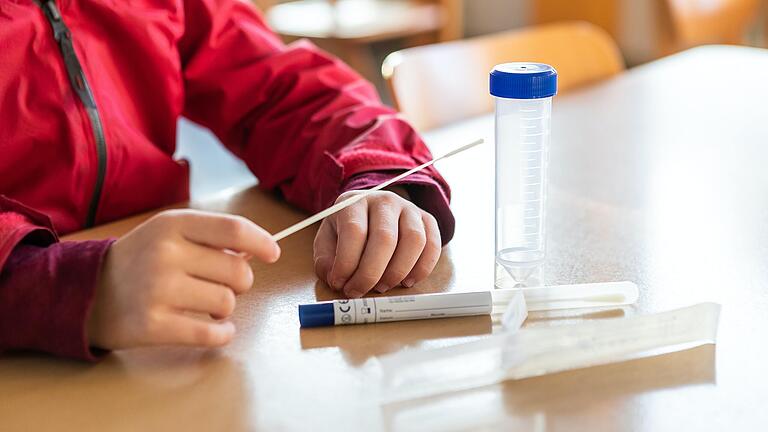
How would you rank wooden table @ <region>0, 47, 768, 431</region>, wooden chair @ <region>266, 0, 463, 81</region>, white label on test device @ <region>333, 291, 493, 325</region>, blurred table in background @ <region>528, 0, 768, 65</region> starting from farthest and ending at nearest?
wooden chair @ <region>266, 0, 463, 81</region> → blurred table in background @ <region>528, 0, 768, 65</region> → white label on test device @ <region>333, 291, 493, 325</region> → wooden table @ <region>0, 47, 768, 431</region>

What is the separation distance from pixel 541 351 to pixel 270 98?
0.56 meters

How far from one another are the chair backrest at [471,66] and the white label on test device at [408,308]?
62 cm

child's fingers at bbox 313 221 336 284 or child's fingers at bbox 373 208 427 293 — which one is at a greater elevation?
child's fingers at bbox 373 208 427 293

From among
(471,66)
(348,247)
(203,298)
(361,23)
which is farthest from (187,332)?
(361,23)

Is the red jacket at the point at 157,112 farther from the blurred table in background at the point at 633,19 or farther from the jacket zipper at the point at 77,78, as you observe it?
the blurred table in background at the point at 633,19

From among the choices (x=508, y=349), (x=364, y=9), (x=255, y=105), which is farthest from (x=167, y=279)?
(x=364, y=9)

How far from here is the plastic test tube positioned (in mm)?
675

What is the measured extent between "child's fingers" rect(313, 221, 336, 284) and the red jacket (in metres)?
0.08

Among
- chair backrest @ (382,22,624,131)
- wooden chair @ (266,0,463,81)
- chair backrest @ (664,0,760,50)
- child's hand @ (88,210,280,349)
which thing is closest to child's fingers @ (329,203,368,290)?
child's hand @ (88,210,280,349)

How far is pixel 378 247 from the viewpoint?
0.73 metres

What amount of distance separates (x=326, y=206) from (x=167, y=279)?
0.28 meters

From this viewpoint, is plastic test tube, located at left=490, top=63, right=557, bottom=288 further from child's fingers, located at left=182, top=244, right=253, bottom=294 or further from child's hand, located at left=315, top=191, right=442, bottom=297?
child's fingers, located at left=182, top=244, right=253, bottom=294

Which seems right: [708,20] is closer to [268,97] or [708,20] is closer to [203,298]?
[268,97]

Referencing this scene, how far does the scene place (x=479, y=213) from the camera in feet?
3.05
